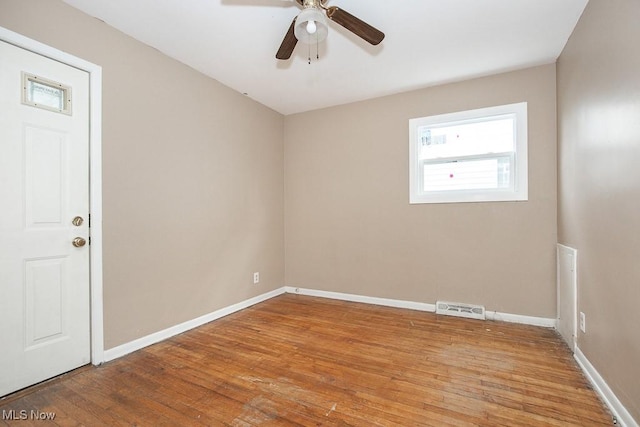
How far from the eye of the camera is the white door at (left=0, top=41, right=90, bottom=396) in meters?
1.76

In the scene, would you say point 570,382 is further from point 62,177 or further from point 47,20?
point 47,20

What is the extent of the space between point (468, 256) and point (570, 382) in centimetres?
141

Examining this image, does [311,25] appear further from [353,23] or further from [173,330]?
[173,330]

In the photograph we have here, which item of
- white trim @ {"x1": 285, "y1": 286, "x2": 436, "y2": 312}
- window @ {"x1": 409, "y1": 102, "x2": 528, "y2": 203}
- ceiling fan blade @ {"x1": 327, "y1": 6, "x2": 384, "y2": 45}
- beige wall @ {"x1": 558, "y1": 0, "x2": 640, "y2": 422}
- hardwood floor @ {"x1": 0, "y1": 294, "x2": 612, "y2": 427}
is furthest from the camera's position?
white trim @ {"x1": 285, "y1": 286, "x2": 436, "y2": 312}

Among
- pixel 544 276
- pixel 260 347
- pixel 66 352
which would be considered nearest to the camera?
pixel 66 352

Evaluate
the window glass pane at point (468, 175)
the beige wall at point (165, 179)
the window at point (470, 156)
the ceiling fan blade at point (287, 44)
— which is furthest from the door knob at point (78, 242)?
the window glass pane at point (468, 175)

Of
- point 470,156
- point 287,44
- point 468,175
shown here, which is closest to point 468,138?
point 470,156

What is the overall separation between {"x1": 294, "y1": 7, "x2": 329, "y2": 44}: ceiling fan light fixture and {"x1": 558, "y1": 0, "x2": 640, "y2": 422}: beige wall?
1.58m

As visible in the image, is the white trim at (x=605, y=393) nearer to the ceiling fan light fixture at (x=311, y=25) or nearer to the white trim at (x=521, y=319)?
the white trim at (x=521, y=319)

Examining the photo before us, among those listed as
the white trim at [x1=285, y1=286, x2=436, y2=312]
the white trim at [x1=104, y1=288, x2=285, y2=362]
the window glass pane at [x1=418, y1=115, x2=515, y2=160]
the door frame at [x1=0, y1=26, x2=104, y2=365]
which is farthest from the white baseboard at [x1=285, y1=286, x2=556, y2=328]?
the door frame at [x1=0, y1=26, x2=104, y2=365]

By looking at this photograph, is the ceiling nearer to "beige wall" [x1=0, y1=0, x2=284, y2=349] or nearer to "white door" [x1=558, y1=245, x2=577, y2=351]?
"beige wall" [x1=0, y1=0, x2=284, y2=349]

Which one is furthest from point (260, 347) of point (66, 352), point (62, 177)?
point (62, 177)

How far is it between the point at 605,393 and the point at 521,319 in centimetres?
129

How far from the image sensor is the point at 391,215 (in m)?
3.55
